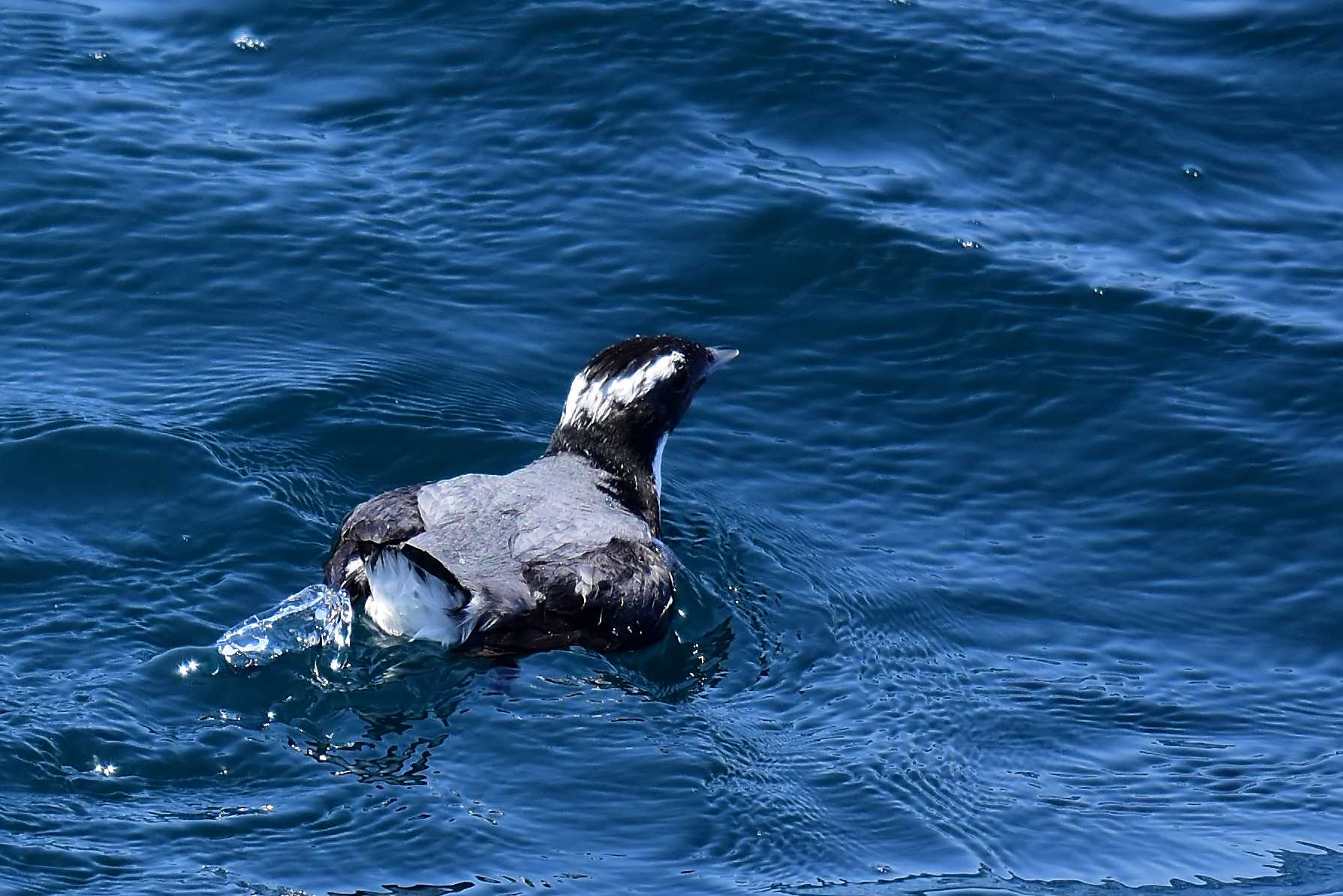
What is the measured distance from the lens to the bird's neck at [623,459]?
36.6 feet

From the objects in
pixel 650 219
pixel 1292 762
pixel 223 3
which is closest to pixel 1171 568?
pixel 1292 762

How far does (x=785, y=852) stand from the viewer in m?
8.25

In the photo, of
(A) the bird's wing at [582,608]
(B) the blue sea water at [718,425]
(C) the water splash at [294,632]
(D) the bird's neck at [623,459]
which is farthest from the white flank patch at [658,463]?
(C) the water splash at [294,632]

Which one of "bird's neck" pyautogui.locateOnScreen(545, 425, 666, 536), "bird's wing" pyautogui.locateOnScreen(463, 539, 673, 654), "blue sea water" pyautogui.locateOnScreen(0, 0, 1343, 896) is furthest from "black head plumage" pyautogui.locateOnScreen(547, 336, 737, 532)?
"bird's wing" pyautogui.locateOnScreen(463, 539, 673, 654)

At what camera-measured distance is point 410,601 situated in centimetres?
902

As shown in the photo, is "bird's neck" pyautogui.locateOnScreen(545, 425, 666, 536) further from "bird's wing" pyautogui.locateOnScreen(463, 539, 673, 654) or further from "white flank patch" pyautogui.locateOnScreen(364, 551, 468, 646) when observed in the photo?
"white flank patch" pyautogui.locateOnScreen(364, 551, 468, 646)

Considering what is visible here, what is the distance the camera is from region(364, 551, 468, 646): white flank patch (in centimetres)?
885

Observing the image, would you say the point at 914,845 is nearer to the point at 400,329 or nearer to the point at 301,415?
the point at 301,415

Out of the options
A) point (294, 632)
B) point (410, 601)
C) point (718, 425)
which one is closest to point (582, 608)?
point (410, 601)

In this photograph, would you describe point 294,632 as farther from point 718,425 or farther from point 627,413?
point 718,425

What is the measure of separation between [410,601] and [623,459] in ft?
8.33

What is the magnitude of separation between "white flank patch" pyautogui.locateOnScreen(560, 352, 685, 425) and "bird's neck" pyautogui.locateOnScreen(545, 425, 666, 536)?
0.27 ft

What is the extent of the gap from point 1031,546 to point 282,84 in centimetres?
778

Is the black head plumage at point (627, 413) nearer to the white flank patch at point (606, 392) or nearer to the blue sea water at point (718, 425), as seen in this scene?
the white flank patch at point (606, 392)
